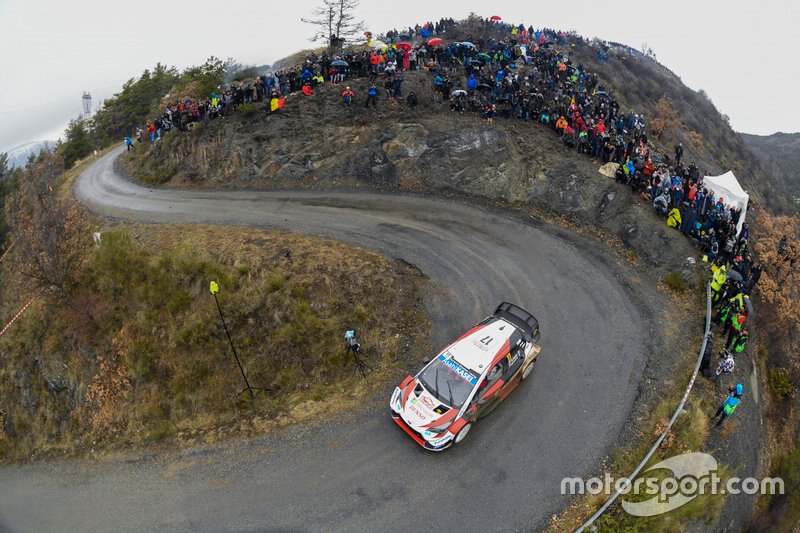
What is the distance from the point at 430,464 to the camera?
1183cm

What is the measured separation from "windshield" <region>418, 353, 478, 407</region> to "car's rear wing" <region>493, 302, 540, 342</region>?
2.53 m

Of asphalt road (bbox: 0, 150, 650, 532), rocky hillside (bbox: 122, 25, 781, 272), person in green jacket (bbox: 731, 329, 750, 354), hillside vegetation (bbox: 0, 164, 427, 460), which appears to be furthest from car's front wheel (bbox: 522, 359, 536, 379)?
rocky hillside (bbox: 122, 25, 781, 272)

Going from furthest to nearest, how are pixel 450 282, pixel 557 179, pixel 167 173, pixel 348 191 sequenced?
pixel 167 173
pixel 348 191
pixel 557 179
pixel 450 282

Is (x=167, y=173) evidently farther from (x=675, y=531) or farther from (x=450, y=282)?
(x=675, y=531)

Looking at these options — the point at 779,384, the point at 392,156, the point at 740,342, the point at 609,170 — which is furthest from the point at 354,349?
the point at 779,384

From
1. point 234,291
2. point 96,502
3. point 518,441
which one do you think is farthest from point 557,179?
point 96,502

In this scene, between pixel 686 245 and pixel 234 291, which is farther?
pixel 686 245

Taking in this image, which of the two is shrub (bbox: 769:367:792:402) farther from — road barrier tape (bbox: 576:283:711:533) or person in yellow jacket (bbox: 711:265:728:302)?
road barrier tape (bbox: 576:283:711:533)

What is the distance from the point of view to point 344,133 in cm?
2617

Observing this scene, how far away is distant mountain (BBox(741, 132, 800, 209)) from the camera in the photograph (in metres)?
73.1

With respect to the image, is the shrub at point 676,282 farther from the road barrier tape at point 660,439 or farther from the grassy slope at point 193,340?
the grassy slope at point 193,340

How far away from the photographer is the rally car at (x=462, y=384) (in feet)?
38.4

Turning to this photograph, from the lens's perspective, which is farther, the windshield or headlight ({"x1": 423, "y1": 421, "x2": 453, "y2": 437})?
the windshield

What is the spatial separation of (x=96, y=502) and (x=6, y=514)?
3.68 metres
